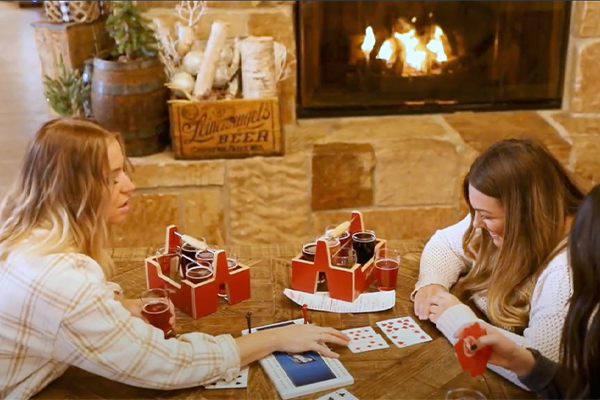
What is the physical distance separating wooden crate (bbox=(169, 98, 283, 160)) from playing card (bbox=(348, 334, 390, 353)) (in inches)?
51.6

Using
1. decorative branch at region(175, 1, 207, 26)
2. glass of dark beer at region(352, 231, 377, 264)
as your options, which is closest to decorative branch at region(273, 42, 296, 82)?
decorative branch at region(175, 1, 207, 26)

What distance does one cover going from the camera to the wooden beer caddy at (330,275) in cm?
167

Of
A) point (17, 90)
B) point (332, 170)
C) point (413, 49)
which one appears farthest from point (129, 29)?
point (17, 90)

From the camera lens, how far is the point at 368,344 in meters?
1.51

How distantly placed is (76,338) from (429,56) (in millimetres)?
2101

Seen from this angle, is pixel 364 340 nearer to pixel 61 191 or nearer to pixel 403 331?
pixel 403 331

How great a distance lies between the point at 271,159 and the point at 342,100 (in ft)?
1.51

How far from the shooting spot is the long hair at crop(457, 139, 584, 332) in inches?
61.3

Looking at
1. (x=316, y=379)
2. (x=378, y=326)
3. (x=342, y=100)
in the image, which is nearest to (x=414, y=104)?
(x=342, y=100)

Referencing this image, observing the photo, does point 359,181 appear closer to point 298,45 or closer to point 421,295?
point 298,45

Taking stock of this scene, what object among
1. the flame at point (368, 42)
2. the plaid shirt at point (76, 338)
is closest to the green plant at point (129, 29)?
the flame at point (368, 42)

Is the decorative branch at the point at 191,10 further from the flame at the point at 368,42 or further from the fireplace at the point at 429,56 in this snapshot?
the flame at the point at 368,42

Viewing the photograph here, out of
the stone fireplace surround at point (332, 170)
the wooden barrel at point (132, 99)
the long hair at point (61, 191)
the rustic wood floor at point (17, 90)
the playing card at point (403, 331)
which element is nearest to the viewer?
the long hair at point (61, 191)

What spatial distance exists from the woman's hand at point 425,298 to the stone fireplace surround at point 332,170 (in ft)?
3.77
